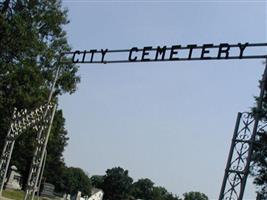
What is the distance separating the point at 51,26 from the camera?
2755 centimetres

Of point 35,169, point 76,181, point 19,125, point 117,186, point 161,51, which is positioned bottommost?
point 35,169

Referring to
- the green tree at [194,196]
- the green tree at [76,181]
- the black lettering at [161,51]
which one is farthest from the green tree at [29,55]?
the green tree at [194,196]

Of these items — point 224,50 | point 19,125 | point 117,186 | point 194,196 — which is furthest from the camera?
point 117,186

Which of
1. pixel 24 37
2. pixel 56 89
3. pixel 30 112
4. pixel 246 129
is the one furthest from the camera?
pixel 56 89

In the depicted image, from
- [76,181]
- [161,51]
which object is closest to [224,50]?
[161,51]

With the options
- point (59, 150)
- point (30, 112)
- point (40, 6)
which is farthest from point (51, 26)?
point (59, 150)

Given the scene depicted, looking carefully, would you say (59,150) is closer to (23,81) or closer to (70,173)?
(70,173)

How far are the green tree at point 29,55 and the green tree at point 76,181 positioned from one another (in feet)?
380

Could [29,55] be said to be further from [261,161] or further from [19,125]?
[261,161]

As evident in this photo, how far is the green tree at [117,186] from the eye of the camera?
164 m

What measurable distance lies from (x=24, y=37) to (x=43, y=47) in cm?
126

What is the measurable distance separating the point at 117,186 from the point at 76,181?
63.7 feet

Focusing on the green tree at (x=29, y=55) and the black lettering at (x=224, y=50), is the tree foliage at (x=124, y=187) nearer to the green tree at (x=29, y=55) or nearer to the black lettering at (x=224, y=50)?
the green tree at (x=29, y=55)

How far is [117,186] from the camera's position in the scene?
6462 inches
